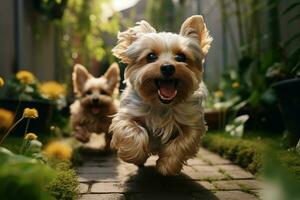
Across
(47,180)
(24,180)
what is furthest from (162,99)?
(24,180)

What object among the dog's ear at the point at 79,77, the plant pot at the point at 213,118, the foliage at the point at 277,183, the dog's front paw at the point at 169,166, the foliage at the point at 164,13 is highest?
the foliage at the point at 164,13

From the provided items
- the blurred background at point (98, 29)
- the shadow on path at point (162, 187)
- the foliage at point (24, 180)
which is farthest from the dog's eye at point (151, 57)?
the blurred background at point (98, 29)

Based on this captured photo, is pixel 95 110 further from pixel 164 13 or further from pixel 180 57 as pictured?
pixel 164 13

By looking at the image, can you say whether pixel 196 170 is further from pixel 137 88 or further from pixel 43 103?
pixel 43 103

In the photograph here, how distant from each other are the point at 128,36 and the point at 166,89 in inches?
22.3

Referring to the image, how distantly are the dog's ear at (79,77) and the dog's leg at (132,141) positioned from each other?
7.73 ft

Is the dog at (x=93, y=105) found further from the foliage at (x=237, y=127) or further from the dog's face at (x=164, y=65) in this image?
the dog's face at (x=164, y=65)

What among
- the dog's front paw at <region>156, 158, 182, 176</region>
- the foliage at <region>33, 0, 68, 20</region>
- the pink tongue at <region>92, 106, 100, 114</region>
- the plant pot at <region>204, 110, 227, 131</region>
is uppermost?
the foliage at <region>33, 0, 68, 20</region>

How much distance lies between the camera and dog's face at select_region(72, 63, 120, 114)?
5.60 meters

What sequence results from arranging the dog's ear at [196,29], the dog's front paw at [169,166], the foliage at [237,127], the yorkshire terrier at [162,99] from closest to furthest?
1. the dog's front paw at [169,166]
2. the yorkshire terrier at [162,99]
3. the dog's ear at [196,29]
4. the foliage at [237,127]

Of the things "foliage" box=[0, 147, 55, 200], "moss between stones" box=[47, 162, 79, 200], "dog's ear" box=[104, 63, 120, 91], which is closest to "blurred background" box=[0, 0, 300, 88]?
"dog's ear" box=[104, 63, 120, 91]

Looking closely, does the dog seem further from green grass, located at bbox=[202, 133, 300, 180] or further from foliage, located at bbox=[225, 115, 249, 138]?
foliage, located at bbox=[225, 115, 249, 138]

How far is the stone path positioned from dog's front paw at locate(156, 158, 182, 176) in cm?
11

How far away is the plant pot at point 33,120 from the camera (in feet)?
18.1
